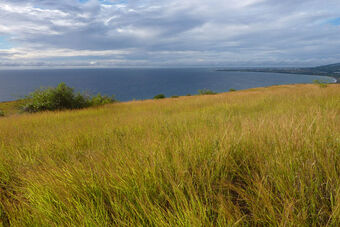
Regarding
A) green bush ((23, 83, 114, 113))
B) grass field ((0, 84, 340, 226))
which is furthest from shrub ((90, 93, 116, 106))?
grass field ((0, 84, 340, 226))

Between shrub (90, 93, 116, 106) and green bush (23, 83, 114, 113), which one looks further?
shrub (90, 93, 116, 106)

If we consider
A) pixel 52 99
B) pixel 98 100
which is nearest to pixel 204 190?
pixel 52 99

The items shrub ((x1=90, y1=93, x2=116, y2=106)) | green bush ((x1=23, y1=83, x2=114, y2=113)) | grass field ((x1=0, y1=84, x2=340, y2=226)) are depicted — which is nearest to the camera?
grass field ((x1=0, y1=84, x2=340, y2=226))

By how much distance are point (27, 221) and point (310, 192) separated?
2.48m

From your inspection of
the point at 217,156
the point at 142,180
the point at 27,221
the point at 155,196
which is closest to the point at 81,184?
the point at 27,221

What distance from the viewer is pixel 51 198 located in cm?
171

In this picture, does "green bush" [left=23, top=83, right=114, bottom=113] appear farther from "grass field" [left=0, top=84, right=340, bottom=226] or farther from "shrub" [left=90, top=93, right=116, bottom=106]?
"grass field" [left=0, top=84, right=340, bottom=226]

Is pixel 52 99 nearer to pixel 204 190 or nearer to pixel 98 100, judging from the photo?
pixel 98 100

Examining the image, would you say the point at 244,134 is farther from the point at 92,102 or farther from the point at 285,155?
the point at 92,102

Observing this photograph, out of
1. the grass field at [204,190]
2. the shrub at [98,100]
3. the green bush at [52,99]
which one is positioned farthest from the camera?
the shrub at [98,100]

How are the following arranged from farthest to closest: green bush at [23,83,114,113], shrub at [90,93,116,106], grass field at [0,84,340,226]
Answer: shrub at [90,93,116,106] < green bush at [23,83,114,113] < grass field at [0,84,340,226]

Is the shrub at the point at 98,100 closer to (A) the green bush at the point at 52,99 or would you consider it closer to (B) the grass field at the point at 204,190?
(A) the green bush at the point at 52,99

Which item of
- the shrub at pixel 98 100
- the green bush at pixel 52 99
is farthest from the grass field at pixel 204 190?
the shrub at pixel 98 100

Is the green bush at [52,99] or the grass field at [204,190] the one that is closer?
the grass field at [204,190]
